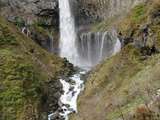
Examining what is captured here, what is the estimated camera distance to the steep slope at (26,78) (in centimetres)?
3541

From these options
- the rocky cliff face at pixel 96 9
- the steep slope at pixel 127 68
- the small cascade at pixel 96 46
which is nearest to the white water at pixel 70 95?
the steep slope at pixel 127 68

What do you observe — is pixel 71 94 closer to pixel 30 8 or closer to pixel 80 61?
pixel 80 61

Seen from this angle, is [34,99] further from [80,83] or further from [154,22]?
[154,22]

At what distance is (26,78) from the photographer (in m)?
39.5

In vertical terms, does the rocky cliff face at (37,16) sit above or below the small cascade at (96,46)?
above

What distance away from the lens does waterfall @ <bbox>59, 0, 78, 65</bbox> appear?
208 ft

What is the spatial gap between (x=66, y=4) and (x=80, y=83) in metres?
23.8

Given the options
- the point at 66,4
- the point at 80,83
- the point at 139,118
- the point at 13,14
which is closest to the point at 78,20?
the point at 66,4

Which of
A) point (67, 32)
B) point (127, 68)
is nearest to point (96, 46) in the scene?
point (67, 32)

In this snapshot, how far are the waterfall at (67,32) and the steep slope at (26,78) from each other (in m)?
9.87

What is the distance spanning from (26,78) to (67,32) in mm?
26572

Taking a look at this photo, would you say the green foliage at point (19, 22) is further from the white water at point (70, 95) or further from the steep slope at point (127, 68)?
the steep slope at point (127, 68)

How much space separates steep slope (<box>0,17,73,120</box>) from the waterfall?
9870 mm

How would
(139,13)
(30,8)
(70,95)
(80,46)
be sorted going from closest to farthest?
(139,13) < (70,95) < (80,46) < (30,8)
